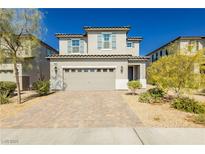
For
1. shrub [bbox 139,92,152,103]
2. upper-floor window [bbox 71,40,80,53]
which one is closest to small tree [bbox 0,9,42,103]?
shrub [bbox 139,92,152,103]

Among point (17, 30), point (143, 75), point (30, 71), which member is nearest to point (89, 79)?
point (143, 75)

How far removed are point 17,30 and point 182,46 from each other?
51.8 ft

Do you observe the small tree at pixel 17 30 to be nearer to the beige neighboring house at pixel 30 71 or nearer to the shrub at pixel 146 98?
the beige neighboring house at pixel 30 71

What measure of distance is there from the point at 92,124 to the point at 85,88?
33.4 ft

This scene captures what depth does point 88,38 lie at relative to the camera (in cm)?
1695

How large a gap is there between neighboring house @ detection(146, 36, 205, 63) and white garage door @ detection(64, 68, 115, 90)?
630 centimetres

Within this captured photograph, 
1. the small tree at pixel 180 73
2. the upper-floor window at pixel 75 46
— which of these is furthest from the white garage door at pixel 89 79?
the small tree at pixel 180 73

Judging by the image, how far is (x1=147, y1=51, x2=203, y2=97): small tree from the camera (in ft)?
25.9

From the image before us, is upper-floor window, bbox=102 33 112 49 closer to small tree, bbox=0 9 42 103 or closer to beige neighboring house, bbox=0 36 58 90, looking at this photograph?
beige neighboring house, bbox=0 36 58 90

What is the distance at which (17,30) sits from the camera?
29.0ft

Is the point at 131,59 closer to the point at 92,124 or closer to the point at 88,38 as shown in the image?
the point at 88,38

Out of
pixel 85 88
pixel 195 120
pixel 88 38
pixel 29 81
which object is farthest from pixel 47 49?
pixel 195 120

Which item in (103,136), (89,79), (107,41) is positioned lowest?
(103,136)

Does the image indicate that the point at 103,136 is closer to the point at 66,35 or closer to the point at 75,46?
the point at 75,46
